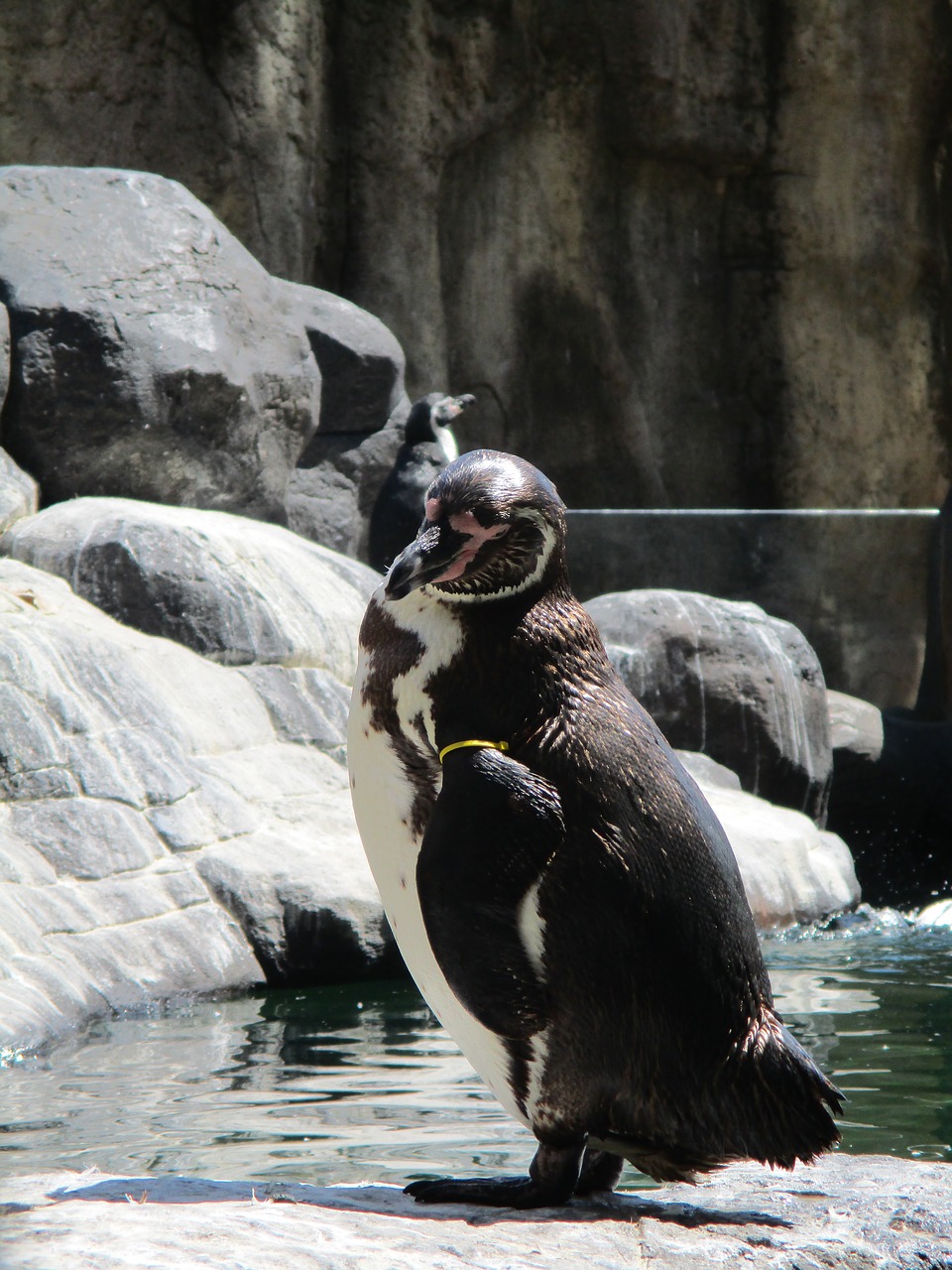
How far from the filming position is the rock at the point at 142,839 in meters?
4.83

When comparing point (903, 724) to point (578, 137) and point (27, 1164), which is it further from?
point (27, 1164)

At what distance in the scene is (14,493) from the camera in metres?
7.58

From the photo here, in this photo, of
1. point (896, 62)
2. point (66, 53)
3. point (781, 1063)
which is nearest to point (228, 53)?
point (66, 53)

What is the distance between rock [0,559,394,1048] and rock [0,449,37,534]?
1090 millimetres

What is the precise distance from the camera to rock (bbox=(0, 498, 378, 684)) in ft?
22.5

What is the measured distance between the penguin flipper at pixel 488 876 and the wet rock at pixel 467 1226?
11.9 inches

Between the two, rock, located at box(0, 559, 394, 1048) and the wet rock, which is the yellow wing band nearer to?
the wet rock

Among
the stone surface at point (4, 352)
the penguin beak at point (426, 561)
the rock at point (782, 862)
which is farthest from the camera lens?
the stone surface at point (4, 352)

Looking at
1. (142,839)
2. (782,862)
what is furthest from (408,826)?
(782,862)

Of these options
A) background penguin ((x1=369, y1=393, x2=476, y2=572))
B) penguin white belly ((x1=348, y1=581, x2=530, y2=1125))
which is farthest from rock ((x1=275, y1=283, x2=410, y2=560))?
penguin white belly ((x1=348, y1=581, x2=530, y2=1125))

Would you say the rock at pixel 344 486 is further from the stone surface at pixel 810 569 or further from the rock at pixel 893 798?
the rock at pixel 893 798

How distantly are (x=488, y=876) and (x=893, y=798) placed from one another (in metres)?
8.41

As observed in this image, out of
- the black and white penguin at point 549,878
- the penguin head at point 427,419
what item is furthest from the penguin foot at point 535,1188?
the penguin head at point 427,419

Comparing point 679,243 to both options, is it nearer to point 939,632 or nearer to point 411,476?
point 939,632
